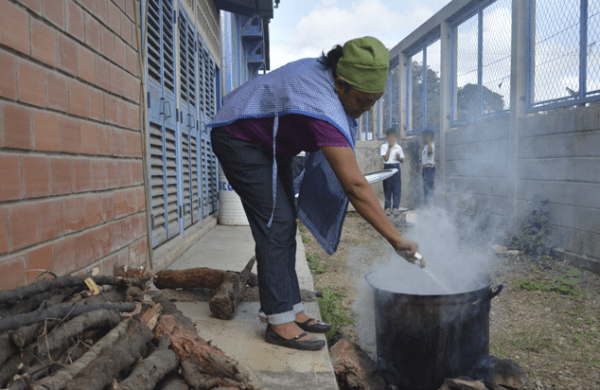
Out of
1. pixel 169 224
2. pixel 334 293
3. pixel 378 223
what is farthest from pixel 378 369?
pixel 169 224

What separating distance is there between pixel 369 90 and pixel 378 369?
1522 mm

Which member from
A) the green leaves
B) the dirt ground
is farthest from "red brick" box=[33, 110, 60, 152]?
the green leaves

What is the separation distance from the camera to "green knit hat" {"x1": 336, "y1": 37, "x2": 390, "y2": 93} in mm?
2029

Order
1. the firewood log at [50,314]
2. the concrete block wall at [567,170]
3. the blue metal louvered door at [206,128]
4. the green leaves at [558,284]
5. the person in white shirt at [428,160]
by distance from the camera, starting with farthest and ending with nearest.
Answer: the person in white shirt at [428,160], the blue metal louvered door at [206,128], the concrete block wall at [567,170], the green leaves at [558,284], the firewood log at [50,314]

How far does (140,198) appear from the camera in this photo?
3.30 metres

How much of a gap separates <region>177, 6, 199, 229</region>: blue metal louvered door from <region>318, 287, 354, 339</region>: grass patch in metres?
1.91

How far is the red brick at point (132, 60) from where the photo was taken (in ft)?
10.2

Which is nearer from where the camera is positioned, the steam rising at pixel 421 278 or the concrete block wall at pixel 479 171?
the steam rising at pixel 421 278

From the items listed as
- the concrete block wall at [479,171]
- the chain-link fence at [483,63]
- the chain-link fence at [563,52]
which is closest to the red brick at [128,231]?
the chain-link fence at [563,52]

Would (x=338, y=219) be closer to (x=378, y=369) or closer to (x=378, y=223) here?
(x=378, y=223)

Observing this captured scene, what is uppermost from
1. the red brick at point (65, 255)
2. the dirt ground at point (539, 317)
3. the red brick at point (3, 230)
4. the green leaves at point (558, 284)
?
the red brick at point (3, 230)

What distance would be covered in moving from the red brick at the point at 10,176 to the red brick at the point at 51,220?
0.19 metres

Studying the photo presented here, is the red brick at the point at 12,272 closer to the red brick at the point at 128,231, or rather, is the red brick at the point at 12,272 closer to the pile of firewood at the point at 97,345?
the pile of firewood at the point at 97,345

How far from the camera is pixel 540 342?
3201 millimetres
